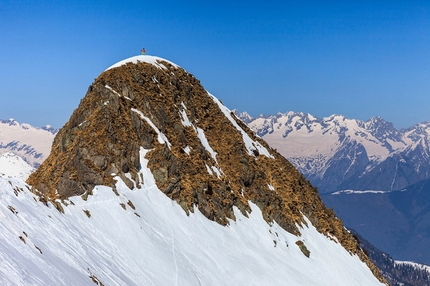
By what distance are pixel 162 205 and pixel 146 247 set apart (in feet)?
33.4

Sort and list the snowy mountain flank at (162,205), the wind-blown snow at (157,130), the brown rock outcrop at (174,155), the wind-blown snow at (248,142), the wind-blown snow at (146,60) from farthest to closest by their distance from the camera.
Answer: the wind-blown snow at (248,142) < the wind-blown snow at (146,60) < the wind-blown snow at (157,130) < the brown rock outcrop at (174,155) < the snowy mountain flank at (162,205)

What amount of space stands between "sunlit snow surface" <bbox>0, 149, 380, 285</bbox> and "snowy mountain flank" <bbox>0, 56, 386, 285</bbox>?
14 cm

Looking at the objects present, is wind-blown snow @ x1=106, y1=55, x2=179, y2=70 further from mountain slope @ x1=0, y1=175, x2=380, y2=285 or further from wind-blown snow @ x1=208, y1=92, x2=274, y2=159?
mountain slope @ x1=0, y1=175, x2=380, y2=285

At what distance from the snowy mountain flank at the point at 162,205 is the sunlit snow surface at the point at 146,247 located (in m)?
0.14

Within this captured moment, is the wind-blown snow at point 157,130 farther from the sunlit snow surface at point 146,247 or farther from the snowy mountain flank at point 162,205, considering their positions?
the sunlit snow surface at point 146,247

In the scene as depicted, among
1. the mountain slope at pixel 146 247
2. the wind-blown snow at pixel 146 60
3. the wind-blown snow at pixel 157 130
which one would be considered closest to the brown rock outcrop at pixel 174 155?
the wind-blown snow at pixel 157 130

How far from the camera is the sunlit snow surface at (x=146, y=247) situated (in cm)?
2775

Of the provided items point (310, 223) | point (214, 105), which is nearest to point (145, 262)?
point (310, 223)

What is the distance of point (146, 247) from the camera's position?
43.5m

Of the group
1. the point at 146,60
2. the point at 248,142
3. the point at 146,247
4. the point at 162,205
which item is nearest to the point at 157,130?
the point at 162,205

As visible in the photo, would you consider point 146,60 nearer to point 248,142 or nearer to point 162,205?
point 248,142

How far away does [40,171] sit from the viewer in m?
57.3

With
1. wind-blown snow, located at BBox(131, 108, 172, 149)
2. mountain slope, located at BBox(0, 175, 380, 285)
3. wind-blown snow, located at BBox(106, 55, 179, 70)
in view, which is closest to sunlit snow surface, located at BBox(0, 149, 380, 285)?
mountain slope, located at BBox(0, 175, 380, 285)

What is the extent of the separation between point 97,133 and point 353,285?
120 feet
